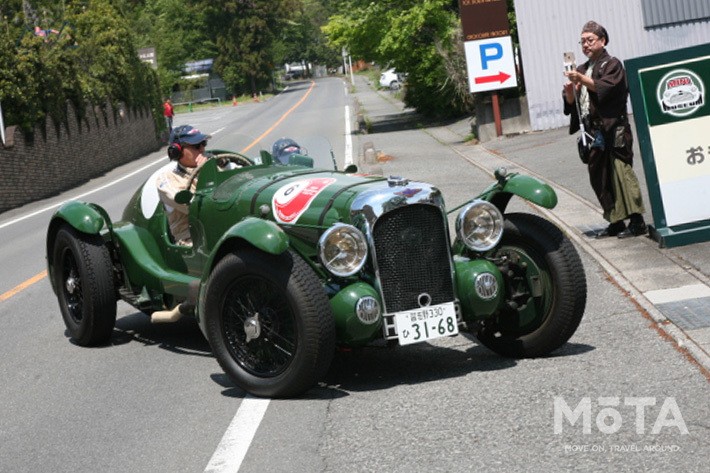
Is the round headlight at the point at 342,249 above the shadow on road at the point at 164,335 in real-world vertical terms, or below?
above

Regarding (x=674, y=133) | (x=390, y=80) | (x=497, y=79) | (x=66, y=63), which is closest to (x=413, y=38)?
(x=497, y=79)

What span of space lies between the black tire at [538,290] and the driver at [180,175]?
2446 mm

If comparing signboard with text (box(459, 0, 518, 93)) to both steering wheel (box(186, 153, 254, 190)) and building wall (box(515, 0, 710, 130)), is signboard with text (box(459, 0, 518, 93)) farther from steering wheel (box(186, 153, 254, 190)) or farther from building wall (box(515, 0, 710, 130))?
steering wheel (box(186, 153, 254, 190))

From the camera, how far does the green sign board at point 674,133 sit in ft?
34.4

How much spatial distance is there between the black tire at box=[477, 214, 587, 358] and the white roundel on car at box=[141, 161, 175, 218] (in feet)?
9.64

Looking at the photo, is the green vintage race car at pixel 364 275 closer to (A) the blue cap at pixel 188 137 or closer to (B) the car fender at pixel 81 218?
(A) the blue cap at pixel 188 137

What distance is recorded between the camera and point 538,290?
23.7 ft

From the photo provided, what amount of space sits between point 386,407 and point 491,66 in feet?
72.6

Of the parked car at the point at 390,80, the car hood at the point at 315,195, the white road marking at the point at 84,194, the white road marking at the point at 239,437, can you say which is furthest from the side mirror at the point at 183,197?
the parked car at the point at 390,80

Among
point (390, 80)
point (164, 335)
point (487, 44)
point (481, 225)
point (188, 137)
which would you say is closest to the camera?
point (481, 225)

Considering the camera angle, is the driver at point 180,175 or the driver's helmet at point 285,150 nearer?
the driver at point 180,175

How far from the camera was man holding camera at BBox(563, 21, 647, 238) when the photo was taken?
10.9 metres

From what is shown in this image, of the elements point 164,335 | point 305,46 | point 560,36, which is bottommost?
point 164,335

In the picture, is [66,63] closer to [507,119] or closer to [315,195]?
[507,119]
